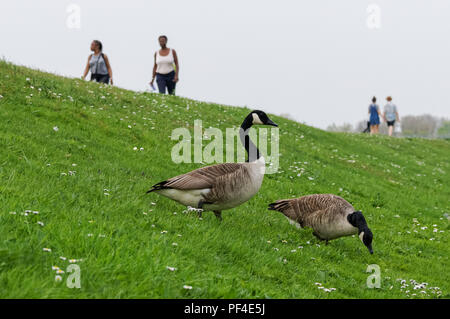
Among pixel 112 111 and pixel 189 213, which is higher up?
pixel 112 111

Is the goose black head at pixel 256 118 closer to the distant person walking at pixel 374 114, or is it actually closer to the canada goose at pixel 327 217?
the canada goose at pixel 327 217

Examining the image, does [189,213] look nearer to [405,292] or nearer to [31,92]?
[405,292]

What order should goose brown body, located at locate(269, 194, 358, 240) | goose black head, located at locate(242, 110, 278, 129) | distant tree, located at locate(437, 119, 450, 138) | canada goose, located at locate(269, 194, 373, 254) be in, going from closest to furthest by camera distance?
1. canada goose, located at locate(269, 194, 373, 254)
2. goose brown body, located at locate(269, 194, 358, 240)
3. goose black head, located at locate(242, 110, 278, 129)
4. distant tree, located at locate(437, 119, 450, 138)

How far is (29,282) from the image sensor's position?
3.94 m

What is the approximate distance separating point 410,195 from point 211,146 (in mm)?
8560

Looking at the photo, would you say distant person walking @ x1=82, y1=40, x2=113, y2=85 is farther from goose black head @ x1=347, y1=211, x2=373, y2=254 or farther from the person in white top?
goose black head @ x1=347, y1=211, x2=373, y2=254

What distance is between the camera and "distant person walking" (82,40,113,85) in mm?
20125

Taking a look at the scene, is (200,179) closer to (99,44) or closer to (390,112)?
(99,44)

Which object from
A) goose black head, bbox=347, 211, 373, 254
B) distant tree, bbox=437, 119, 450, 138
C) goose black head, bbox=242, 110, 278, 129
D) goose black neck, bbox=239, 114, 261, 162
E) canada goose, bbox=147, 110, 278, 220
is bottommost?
goose black head, bbox=347, 211, 373, 254

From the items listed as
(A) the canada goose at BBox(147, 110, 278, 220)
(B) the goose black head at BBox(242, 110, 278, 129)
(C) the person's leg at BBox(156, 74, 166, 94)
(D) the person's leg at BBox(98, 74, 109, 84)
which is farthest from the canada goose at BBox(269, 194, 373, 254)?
(D) the person's leg at BBox(98, 74, 109, 84)

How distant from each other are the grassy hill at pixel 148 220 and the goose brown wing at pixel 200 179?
501 mm

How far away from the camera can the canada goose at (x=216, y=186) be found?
7.73m
